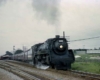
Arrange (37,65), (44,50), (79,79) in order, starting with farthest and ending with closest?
(37,65) → (44,50) → (79,79)

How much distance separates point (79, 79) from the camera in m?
13.4

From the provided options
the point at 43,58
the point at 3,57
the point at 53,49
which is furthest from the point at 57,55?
the point at 3,57

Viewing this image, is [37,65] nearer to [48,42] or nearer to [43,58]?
[43,58]

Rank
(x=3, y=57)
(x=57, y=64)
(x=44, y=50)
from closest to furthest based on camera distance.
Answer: (x=57, y=64), (x=44, y=50), (x=3, y=57)

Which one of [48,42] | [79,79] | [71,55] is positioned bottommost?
[79,79]

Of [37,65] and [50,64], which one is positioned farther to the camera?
[37,65]

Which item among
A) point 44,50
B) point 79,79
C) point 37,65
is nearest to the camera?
point 79,79

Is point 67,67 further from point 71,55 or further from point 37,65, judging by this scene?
point 37,65

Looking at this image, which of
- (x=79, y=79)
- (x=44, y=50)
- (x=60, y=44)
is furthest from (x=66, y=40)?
(x=79, y=79)

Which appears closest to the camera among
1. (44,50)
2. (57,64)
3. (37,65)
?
(57,64)

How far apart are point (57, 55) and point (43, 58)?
99.3 inches

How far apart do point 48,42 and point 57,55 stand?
1699 mm

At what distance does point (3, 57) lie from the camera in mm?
71750

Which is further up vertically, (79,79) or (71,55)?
(71,55)
